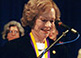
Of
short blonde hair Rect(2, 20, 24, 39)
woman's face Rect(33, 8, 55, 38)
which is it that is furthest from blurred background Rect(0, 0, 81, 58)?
woman's face Rect(33, 8, 55, 38)

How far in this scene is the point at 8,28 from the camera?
2.61 meters

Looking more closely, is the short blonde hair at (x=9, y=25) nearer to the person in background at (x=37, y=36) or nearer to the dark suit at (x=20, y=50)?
the person in background at (x=37, y=36)

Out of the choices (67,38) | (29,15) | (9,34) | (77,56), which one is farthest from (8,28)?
(77,56)

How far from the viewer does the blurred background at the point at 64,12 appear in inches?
105

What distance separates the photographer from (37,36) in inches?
92.7

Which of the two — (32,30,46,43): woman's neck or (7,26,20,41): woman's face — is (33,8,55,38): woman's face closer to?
(32,30,46,43): woman's neck

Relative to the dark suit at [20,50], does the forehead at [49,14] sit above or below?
above

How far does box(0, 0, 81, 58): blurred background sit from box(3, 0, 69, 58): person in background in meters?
0.33

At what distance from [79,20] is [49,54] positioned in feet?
3.29

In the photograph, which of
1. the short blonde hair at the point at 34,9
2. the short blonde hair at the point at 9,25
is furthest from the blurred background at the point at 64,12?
the short blonde hair at the point at 34,9

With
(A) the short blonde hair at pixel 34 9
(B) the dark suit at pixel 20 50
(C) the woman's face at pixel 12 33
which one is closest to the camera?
(B) the dark suit at pixel 20 50

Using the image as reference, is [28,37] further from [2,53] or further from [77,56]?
[77,56]

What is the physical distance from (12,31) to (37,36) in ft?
1.53

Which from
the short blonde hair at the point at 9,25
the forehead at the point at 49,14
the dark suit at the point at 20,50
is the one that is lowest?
the dark suit at the point at 20,50
